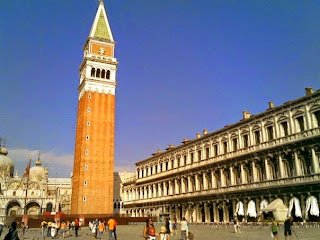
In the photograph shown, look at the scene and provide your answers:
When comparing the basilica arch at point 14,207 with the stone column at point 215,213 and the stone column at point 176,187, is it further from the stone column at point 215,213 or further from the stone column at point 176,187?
the stone column at point 215,213

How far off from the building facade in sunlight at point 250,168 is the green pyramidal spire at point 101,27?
25855 mm

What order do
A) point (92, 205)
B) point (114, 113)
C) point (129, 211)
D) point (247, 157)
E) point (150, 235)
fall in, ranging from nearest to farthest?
1. point (150, 235)
2. point (247, 157)
3. point (92, 205)
4. point (114, 113)
5. point (129, 211)

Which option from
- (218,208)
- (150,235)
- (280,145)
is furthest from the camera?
(218,208)

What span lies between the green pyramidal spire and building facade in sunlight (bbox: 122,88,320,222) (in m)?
25.9

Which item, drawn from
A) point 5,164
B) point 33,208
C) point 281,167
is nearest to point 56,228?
point 281,167

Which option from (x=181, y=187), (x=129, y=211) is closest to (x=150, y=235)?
(x=181, y=187)

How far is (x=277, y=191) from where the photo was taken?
103 ft

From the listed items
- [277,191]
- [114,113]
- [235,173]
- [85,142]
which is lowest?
[277,191]

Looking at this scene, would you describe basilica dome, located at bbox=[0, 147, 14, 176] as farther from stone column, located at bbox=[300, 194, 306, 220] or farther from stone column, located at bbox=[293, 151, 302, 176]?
stone column, located at bbox=[300, 194, 306, 220]

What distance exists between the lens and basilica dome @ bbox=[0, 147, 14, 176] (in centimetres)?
8352

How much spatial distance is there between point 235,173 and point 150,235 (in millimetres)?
26272

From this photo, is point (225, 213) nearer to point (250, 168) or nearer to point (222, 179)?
point (222, 179)

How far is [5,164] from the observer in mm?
85375

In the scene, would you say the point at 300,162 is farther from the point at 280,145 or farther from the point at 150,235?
the point at 150,235
